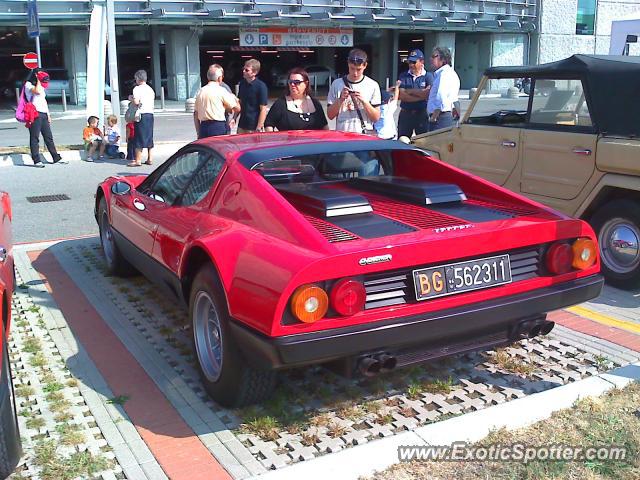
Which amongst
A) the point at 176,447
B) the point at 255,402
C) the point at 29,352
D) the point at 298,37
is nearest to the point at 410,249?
the point at 255,402

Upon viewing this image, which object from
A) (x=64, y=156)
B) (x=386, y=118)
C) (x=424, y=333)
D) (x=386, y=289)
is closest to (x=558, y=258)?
(x=424, y=333)

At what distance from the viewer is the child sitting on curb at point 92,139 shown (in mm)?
14047

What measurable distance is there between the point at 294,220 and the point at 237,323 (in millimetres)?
587

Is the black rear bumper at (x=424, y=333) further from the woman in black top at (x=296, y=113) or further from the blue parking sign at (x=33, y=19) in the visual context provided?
the blue parking sign at (x=33, y=19)

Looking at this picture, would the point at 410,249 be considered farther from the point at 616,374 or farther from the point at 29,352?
the point at 29,352

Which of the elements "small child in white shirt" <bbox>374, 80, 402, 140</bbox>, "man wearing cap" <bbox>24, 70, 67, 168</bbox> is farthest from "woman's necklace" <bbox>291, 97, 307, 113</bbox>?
"man wearing cap" <bbox>24, 70, 67, 168</bbox>

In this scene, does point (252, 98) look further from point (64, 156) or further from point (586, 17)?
point (586, 17)

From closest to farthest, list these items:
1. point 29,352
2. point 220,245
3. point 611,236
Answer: point 220,245, point 29,352, point 611,236

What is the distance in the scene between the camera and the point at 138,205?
5.18 metres

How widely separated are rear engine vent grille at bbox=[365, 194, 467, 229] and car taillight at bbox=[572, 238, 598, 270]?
675mm

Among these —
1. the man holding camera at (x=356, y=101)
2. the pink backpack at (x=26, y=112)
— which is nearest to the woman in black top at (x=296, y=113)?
the man holding camera at (x=356, y=101)

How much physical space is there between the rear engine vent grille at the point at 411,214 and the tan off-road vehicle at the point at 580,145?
2312mm

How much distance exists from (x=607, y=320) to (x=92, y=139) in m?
11.4

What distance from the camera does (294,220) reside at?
3.53 metres
